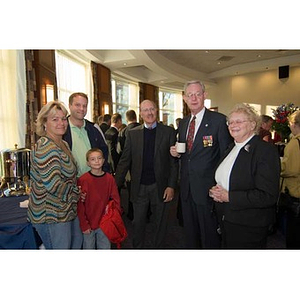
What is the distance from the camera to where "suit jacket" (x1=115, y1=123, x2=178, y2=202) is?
7.47ft

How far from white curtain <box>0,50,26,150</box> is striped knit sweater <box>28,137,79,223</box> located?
2054 mm

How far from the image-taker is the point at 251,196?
4.99 ft

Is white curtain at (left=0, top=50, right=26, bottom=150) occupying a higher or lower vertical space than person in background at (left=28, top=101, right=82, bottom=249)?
higher

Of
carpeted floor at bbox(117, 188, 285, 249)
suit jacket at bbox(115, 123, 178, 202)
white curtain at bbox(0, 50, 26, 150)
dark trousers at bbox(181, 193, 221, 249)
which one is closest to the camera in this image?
dark trousers at bbox(181, 193, 221, 249)

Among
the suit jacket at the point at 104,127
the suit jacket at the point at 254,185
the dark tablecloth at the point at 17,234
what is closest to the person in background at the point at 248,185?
the suit jacket at the point at 254,185

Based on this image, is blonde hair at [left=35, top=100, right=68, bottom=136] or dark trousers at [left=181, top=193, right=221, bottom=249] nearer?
blonde hair at [left=35, top=100, right=68, bottom=136]

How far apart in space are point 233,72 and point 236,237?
373 inches

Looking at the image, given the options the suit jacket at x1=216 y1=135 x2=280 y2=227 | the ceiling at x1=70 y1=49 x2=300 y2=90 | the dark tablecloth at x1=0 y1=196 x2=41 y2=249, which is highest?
the ceiling at x1=70 y1=49 x2=300 y2=90

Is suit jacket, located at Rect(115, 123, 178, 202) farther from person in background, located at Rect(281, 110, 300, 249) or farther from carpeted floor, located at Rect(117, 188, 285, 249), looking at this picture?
person in background, located at Rect(281, 110, 300, 249)

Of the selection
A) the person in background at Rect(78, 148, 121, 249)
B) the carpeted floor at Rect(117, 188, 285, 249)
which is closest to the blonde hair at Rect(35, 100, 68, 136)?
the person in background at Rect(78, 148, 121, 249)

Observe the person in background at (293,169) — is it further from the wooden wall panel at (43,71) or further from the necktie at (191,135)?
the wooden wall panel at (43,71)

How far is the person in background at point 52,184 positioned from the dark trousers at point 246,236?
1.02 meters
